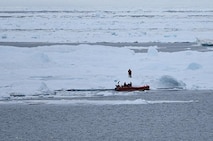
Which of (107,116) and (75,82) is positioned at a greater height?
(75,82)

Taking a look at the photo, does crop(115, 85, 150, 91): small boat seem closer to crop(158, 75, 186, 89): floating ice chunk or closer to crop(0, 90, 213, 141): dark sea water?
crop(158, 75, 186, 89): floating ice chunk

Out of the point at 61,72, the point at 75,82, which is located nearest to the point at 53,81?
the point at 75,82

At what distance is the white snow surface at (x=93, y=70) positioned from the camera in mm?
10945

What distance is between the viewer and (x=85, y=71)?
12898 millimetres

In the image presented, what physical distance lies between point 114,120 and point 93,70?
222 inches

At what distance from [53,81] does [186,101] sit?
3627 millimetres

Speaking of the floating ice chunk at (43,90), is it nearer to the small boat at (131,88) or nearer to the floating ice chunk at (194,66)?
the small boat at (131,88)

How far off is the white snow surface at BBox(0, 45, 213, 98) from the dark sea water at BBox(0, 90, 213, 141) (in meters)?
1.42

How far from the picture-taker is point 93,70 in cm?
1305

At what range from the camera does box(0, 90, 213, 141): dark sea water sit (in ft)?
21.3

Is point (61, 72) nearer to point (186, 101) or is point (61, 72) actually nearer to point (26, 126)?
point (186, 101)

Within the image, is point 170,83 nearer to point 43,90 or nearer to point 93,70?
point 93,70

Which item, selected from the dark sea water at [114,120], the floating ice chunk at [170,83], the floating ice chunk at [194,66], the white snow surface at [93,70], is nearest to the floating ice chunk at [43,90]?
the white snow surface at [93,70]

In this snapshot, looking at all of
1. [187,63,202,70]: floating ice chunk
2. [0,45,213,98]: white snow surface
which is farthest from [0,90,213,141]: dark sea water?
[187,63,202,70]: floating ice chunk
